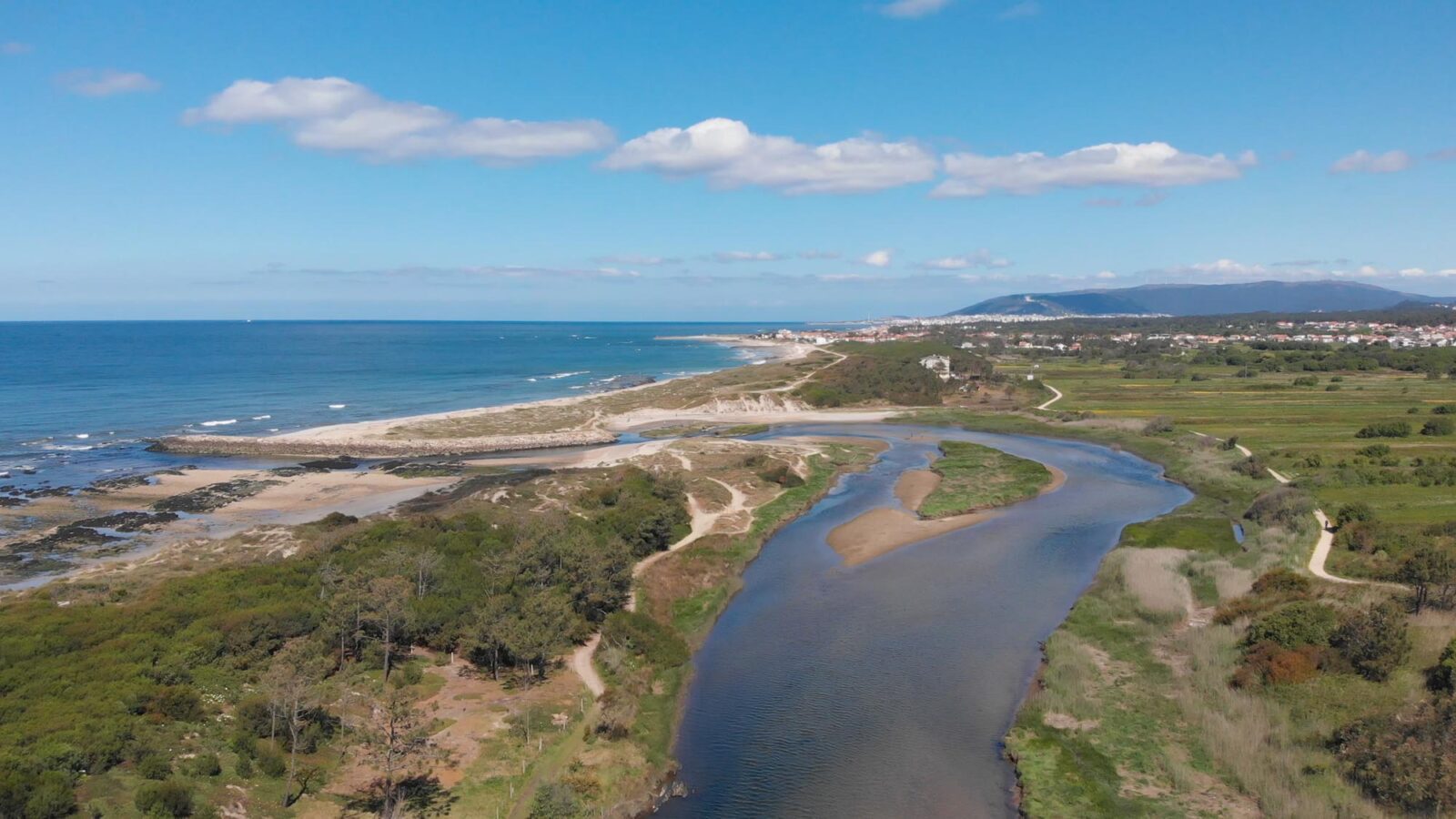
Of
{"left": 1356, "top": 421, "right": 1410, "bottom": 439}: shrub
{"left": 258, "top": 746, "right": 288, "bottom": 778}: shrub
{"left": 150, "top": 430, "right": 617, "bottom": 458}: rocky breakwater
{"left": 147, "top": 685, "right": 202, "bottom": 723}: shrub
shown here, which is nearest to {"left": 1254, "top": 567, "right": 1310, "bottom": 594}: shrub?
{"left": 258, "top": 746, "right": 288, "bottom": 778}: shrub

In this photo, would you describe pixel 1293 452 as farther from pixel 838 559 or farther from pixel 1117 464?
pixel 838 559

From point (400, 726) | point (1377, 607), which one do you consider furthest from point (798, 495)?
point (400, 726)

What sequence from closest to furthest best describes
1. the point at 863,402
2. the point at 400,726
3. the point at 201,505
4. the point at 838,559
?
the point at 400,726 → the point at 838,559 → the point at 201,505 → the point at 863,402

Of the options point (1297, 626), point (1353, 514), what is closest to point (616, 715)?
point (1297, 626)

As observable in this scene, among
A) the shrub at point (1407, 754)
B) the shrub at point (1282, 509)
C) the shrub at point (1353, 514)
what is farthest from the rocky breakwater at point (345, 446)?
the shrub at point (1407, 754)

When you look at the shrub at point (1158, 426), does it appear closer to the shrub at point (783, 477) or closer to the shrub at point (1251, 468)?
the shrub at point (1251, 468)

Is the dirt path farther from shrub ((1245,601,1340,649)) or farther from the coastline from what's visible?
shrub ((1245,601,1340,649))

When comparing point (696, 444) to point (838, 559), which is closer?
point (838, 559)

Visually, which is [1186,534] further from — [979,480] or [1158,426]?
[1158,426]
